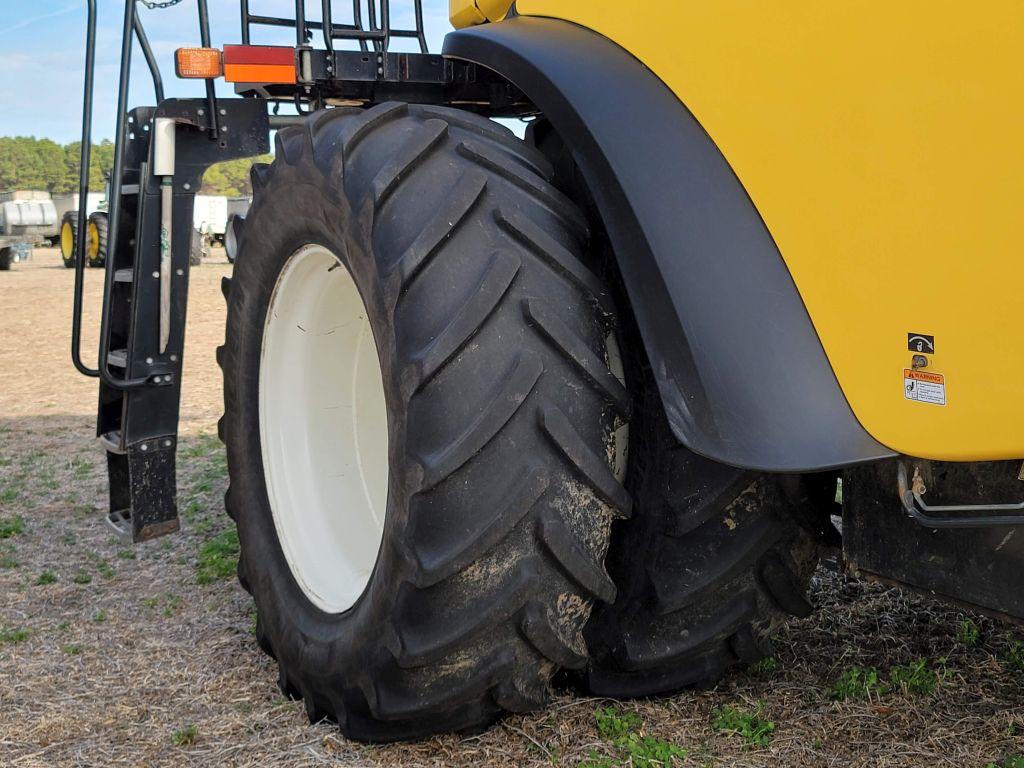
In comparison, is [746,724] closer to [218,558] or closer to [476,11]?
[476,11]

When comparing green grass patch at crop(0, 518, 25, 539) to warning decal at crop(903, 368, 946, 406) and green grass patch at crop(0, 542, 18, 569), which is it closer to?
green grass patch at crop(0, 542, 18, 569)

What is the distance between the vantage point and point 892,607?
3.25 meters

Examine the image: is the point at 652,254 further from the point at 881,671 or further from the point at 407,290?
the point at 881,671

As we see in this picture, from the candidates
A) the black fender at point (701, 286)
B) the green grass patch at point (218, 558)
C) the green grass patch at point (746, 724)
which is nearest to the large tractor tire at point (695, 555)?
the green grass patch at point (746, 724)

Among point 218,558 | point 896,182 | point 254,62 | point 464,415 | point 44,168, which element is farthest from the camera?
point 44,168

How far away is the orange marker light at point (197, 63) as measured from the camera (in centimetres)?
328

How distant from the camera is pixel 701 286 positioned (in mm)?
1797

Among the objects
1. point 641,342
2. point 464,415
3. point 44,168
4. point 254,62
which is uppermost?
point 44,168

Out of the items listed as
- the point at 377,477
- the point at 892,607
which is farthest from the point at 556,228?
the point at 892,607

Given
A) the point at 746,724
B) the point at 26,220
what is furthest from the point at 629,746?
the point at 26,220

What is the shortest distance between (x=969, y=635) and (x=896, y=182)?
6.07ft

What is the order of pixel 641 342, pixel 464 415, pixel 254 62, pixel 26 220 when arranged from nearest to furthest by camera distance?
pixel 464 415
pixel 641 342
pixel 254 62
pixel 26 220

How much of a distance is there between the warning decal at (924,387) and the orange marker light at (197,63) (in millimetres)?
2412

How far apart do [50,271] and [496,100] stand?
72.5 ft
